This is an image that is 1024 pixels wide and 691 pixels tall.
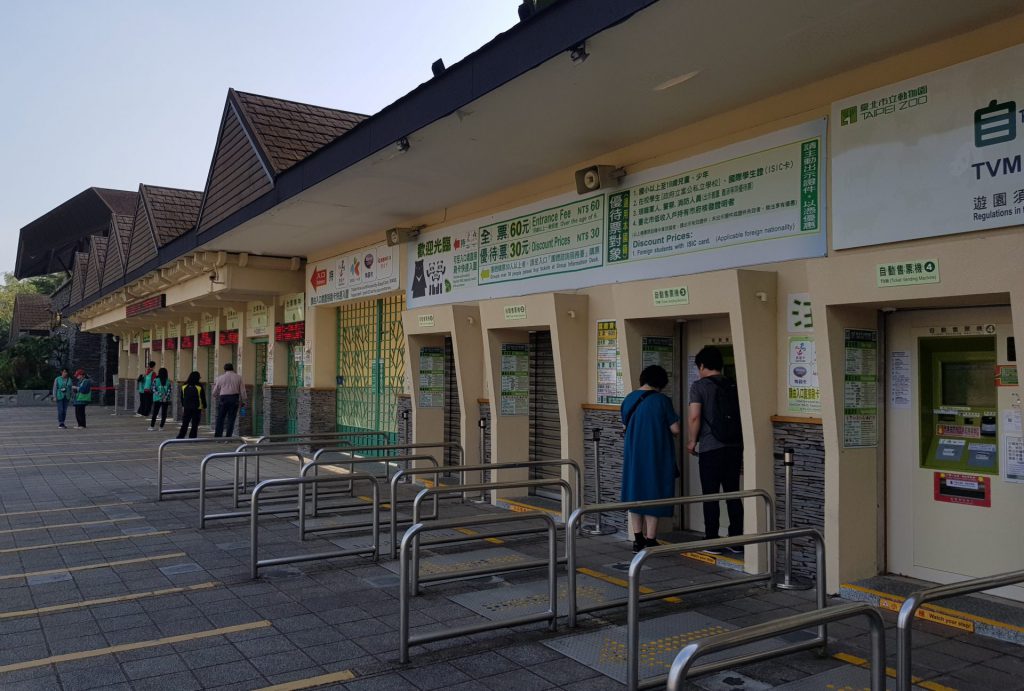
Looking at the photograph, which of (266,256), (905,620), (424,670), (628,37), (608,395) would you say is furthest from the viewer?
(266,256)

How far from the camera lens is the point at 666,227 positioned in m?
7.18

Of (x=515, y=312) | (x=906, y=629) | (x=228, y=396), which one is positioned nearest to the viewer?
(x=906, y=629)

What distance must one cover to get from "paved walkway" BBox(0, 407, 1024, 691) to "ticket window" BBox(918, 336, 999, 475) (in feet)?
4.01

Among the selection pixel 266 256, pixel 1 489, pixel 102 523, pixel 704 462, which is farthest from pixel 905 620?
pixel 266 256

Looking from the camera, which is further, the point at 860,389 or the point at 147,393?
the point at 147,393

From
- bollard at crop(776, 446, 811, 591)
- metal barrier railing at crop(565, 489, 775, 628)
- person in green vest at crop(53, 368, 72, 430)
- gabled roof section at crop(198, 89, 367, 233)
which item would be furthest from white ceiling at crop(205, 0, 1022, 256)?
person in green vest at crop(53, 368, 72, 430)

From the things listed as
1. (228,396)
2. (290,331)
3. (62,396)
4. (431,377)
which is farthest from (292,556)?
(62,396)

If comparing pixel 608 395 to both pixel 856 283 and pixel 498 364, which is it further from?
pixel 856 283

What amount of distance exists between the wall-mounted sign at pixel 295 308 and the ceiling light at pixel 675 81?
1059 centimetres

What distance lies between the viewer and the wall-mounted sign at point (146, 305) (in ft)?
64.3

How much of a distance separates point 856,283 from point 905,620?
3.08 meters

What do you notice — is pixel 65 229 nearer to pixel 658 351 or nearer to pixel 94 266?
pixel 94 266

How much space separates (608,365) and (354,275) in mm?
6507

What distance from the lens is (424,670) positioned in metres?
4.11
